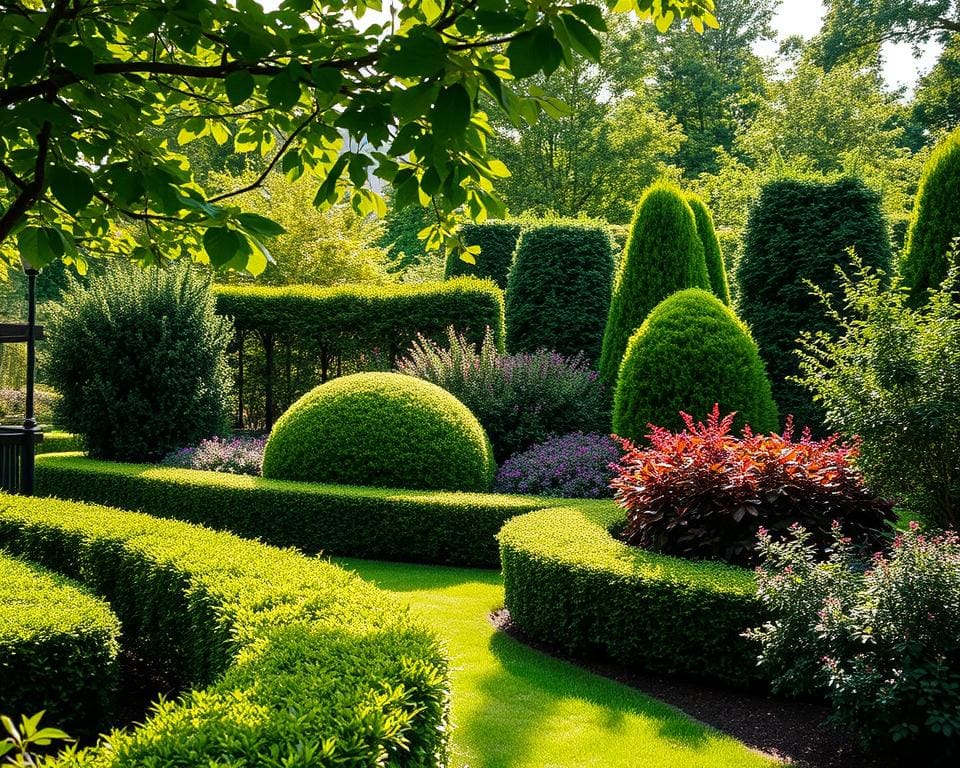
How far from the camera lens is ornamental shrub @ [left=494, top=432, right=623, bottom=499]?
9539 mm

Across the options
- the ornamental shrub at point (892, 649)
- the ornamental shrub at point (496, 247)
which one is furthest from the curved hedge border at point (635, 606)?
the ornamental shrub at point (496, 247)

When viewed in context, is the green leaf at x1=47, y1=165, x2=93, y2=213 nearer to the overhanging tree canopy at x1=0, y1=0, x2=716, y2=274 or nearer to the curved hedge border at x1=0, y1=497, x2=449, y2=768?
the overhanging tree canopy at x1=0, y1=0, x2=716, y2=274

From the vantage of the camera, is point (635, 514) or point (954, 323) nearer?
point (954, 323)

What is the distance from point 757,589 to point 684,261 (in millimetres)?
6885

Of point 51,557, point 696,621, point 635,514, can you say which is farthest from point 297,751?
point 51,557

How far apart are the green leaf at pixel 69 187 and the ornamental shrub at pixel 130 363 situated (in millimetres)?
10463

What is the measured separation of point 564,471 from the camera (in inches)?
388

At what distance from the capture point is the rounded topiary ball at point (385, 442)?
9398mm

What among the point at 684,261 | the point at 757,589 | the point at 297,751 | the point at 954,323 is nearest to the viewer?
the point at 297,751

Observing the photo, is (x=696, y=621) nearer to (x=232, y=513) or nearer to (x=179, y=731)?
(x=179, y=731)

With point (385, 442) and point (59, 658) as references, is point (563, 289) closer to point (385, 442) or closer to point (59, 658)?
point (385, 442)

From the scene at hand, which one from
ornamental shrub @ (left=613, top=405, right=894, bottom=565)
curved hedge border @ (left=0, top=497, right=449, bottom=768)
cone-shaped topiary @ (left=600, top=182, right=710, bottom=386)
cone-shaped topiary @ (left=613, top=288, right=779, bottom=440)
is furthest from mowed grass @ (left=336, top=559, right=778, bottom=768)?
cone-shaped topiary @ (left=600, top=182, right=710, bottom=386)

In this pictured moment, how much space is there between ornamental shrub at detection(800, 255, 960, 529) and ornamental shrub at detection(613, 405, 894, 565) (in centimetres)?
35

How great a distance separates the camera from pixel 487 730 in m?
4.34
